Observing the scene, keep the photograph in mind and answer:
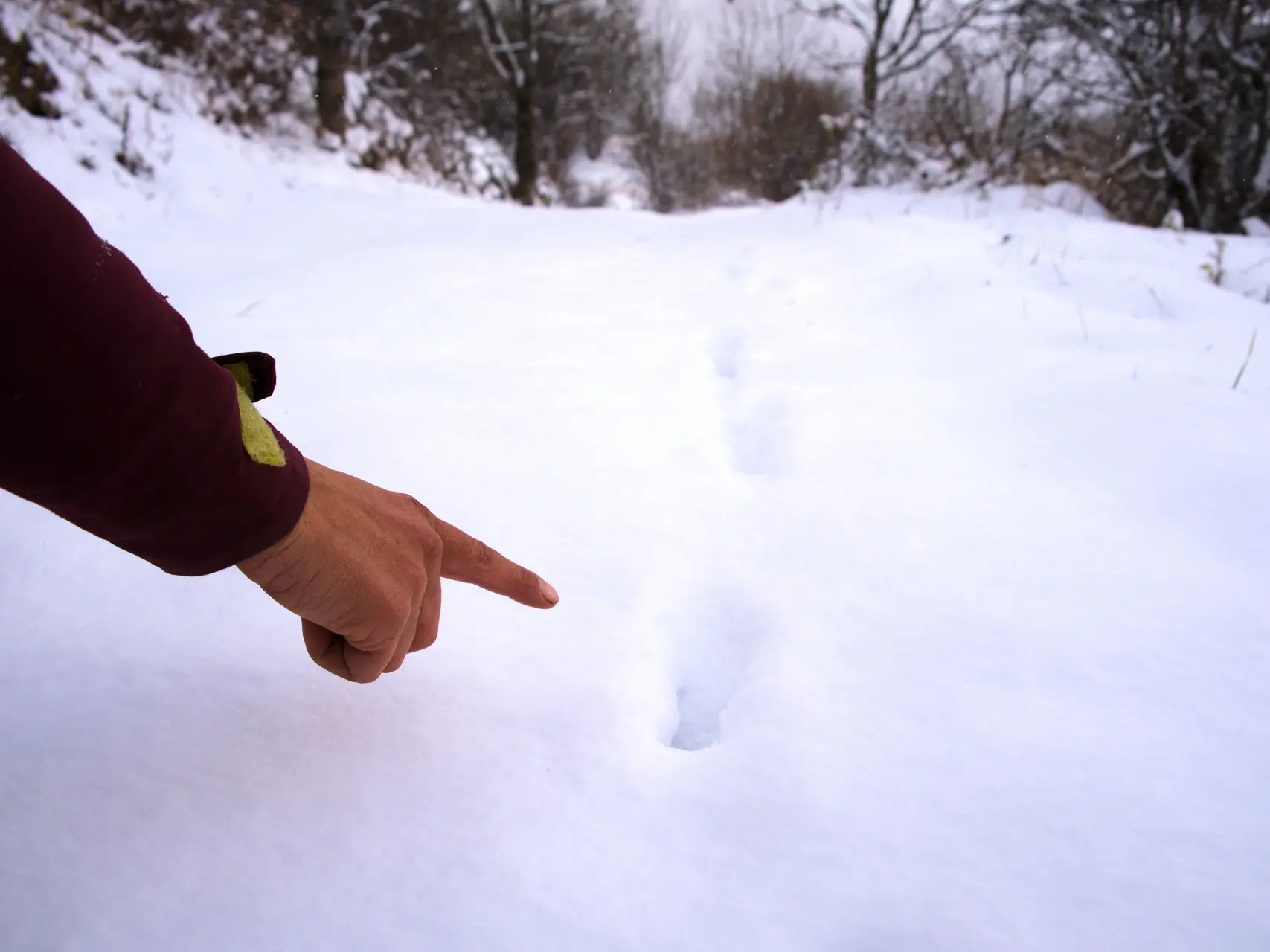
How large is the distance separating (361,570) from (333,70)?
25.5 feet

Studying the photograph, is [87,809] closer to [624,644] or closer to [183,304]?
[624,644]

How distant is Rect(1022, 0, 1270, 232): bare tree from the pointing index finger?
16.2ft

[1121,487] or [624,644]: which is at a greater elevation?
[1121,487]

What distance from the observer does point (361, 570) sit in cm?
53

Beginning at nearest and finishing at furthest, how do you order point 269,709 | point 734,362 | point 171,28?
point 269,709 → point 734,362 → point 171,28

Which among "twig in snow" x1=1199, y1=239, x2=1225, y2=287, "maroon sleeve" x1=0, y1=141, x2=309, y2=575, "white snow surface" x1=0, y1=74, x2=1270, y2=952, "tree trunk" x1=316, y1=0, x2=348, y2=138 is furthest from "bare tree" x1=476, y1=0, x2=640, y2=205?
"maroon sleeve" x1=0, y1=141, x2=309, y2=575

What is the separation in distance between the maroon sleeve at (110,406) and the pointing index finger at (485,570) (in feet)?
0.58

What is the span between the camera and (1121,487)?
3.46ft

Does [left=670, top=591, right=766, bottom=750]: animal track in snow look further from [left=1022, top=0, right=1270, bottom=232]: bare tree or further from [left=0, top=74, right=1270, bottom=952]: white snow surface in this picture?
[left=1022, top=0, right=1270, bottom=232]: bare tree

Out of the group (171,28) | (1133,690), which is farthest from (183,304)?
(171,28)

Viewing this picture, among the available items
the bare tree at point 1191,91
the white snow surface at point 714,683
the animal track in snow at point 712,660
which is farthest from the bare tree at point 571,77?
the animal track in snow at point 712,660

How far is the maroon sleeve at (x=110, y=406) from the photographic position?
38cm

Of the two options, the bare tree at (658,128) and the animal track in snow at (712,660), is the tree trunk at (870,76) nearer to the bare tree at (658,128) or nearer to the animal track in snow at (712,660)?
the bare tree at (658,128)

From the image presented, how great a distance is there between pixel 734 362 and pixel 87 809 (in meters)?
1.38
